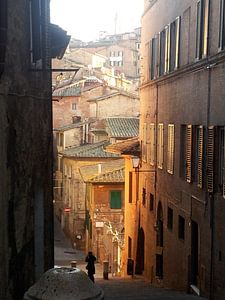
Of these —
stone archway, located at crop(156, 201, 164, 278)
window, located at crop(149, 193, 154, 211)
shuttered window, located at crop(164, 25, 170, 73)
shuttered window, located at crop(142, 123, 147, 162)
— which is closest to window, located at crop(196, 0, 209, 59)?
shuttered window, located at crop(164, 25, 170, 73)

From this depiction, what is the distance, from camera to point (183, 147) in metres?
20.7

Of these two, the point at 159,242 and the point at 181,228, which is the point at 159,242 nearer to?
the point at 159,242

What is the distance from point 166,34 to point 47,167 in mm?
10784

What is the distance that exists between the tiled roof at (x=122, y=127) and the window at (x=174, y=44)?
75.3ft

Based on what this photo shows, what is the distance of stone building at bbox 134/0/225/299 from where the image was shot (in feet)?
53.6

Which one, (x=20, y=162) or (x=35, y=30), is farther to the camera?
(x=35, y=30)

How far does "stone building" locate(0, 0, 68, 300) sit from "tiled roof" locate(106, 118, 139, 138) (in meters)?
31.6

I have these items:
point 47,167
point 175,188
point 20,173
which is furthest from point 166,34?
point 20,173

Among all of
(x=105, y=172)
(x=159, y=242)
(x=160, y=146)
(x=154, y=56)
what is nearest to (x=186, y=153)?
(x=160, y=146)

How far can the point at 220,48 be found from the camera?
52.0 feet

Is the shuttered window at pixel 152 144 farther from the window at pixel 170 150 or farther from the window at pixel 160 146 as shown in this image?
the window at pixel 170 150

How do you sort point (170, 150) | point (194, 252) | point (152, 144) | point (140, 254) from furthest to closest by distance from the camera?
point (140, 254), point (152, 144), point (170, 150), point (194, 252)

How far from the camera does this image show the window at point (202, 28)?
17.5 m

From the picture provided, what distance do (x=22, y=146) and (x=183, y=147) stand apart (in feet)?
A: 34.3
